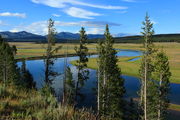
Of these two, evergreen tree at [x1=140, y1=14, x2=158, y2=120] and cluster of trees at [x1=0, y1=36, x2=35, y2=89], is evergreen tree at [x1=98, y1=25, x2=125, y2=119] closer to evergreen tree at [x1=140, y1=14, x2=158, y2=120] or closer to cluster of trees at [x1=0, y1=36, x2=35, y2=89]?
evergreen tree at [x1=140, y1=14, x2=158, y2=120]

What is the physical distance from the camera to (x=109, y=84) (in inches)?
1336

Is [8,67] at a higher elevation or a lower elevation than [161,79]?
higher

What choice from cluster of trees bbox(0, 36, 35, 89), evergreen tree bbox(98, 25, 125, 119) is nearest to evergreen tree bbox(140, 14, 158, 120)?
evergreen tree bbox(98, 25, 125, 119)

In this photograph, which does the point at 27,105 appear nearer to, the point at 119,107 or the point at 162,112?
the point at 119,107

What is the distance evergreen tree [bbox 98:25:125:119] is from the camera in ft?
107

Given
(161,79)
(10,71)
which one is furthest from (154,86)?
(10,71)

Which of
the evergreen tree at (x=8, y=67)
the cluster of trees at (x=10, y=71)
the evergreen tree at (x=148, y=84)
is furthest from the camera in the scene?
the cluster of trees at (x=10, y=71)

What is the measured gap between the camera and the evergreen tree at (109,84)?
1289 inches

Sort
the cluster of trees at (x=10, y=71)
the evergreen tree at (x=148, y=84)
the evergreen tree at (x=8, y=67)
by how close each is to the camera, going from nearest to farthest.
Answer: the evergreen tree at (x=148, y=84) < the evergreen tree at (x=8, y=67) < the cluster of trees at (x=10, y=71)

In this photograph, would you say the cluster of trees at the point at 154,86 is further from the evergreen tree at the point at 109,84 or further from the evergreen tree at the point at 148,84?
the evergreen tree at the point at 109,84

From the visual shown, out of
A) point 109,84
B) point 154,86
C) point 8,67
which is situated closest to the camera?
point 154,86

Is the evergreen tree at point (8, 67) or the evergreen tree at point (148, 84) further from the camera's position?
the evergreen tree at point (8, 67)

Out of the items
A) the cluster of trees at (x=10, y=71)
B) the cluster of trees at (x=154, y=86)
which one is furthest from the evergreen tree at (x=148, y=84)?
the cluster of trees at (x=10, y=71)

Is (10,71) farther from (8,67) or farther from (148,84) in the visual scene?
(148,84)
